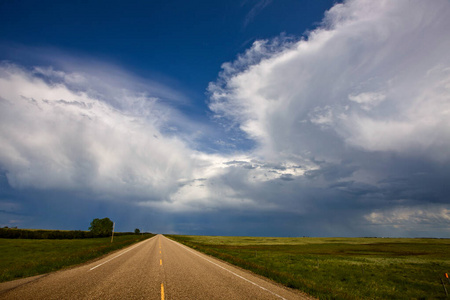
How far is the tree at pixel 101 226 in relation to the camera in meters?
127

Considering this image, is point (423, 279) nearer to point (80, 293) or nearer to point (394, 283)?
point (394, 283)

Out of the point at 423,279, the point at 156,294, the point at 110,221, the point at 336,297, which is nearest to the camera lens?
the point at 156,294

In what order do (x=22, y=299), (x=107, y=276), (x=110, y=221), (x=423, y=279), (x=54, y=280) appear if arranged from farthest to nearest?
(x=110, y=221) → (x=423, y=279) → (x=107, y=276) → (x=54, y=280) → (x=22, y=299)

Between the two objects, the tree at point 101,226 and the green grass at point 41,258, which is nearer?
the green grass at point 41,258

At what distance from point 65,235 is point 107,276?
95.0m

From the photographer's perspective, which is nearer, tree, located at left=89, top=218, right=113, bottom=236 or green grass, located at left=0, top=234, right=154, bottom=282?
green grass, located at left=0, top=234, right=154, bottom=282

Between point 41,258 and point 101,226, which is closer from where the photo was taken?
point 41,258

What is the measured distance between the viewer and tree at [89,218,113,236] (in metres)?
127

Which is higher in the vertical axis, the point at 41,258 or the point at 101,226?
the point at 41,258

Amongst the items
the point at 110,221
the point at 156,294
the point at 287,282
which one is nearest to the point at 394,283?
the point at 287,282

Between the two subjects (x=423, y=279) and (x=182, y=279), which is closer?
(x=182, y=279)

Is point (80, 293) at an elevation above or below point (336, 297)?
above

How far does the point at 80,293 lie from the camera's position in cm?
805

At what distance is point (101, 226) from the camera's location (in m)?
129
